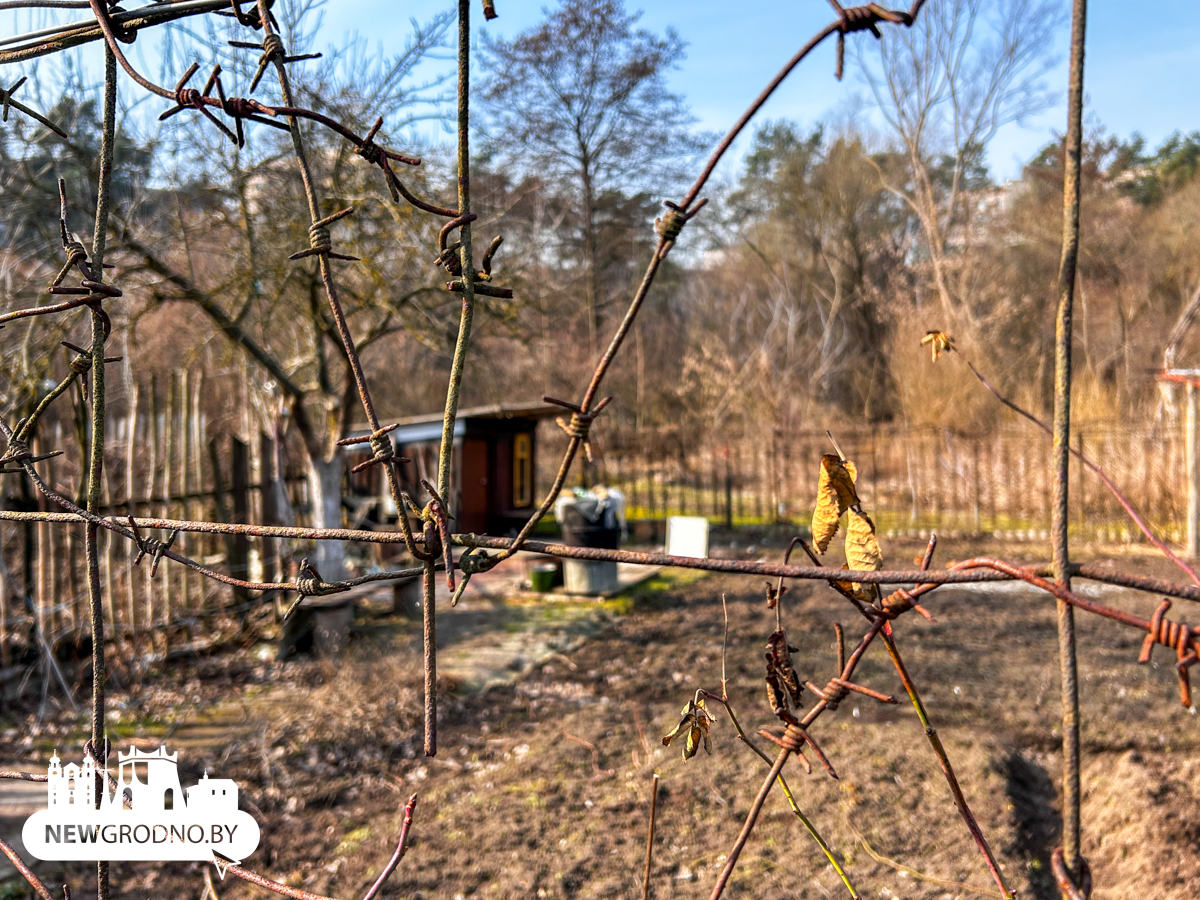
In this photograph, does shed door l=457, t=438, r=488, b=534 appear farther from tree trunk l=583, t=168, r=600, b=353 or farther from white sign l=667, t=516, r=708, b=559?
tree trunk l=583, t=168, r=600, b=353

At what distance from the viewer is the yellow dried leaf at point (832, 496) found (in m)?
0.93

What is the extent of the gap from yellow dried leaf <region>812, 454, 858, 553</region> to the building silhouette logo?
34.9 inches

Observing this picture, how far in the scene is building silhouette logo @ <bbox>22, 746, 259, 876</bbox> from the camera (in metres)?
1.13

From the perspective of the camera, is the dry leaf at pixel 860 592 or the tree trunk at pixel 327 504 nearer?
the dry leaf at pixel 860 592

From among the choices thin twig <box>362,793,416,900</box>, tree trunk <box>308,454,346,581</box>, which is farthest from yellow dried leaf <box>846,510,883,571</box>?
tree trunk <box>308,454,346,581</box>

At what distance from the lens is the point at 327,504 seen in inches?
301

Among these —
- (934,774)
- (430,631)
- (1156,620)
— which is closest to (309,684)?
(934,774)

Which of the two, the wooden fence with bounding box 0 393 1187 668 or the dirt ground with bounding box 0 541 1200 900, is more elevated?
the wooden fence with bounding box 0 393 1187 668

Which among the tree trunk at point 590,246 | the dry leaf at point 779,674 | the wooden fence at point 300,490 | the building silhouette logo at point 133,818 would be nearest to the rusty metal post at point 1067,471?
the dry leaf at point 779,674

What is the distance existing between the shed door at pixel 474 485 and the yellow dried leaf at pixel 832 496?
12.5 metres

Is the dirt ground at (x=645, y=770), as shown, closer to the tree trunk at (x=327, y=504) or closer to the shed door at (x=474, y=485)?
the tree trunk at (x=327, y=504)

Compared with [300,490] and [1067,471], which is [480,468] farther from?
[1067,471]

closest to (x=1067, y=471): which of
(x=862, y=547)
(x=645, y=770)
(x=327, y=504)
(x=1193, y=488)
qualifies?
(x=862, y=547)

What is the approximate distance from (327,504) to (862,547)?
290 inches
